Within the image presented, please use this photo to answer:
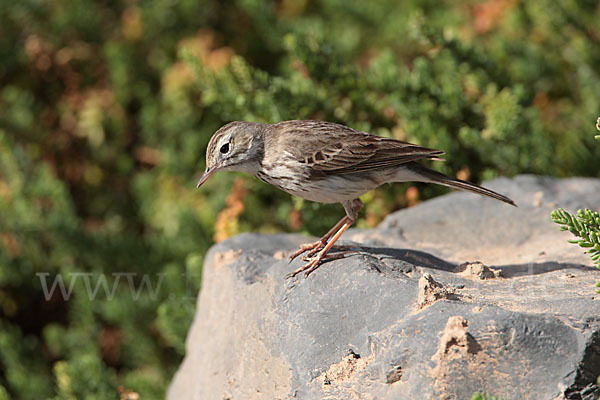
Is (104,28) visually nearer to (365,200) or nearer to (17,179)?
(17,179)

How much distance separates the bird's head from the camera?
5566mm

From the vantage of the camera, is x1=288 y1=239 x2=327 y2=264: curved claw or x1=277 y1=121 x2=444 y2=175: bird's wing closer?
x1=288 y1=239 x2=327 y2=264: curved claw

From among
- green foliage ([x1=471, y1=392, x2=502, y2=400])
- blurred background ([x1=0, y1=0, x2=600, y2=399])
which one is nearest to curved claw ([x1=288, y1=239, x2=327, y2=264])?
blurred background ([x1=0, y1=0, x2=600, y2=399])

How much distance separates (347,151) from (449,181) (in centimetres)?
85


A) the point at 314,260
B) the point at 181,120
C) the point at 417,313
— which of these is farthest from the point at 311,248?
the point at 181,120

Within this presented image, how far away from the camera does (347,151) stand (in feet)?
18.1

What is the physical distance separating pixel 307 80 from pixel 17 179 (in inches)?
140

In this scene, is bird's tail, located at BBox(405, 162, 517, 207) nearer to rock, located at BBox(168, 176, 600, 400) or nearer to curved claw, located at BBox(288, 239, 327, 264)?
rock, located at BBox(168, 176, 600, 400)

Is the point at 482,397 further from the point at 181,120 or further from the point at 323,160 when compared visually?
the point at 181,120

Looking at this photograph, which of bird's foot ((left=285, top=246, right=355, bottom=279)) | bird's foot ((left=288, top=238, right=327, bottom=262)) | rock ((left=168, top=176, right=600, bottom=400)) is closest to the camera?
rock ((left=168, top=176, right=600, bottom=400))

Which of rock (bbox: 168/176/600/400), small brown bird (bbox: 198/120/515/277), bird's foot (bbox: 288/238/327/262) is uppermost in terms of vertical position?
small brown bird (bbox: 198/120/515/277)

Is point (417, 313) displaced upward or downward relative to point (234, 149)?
downward

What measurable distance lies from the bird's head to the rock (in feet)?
2.00

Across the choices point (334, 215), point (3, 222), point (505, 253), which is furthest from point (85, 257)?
point (505, 253)
